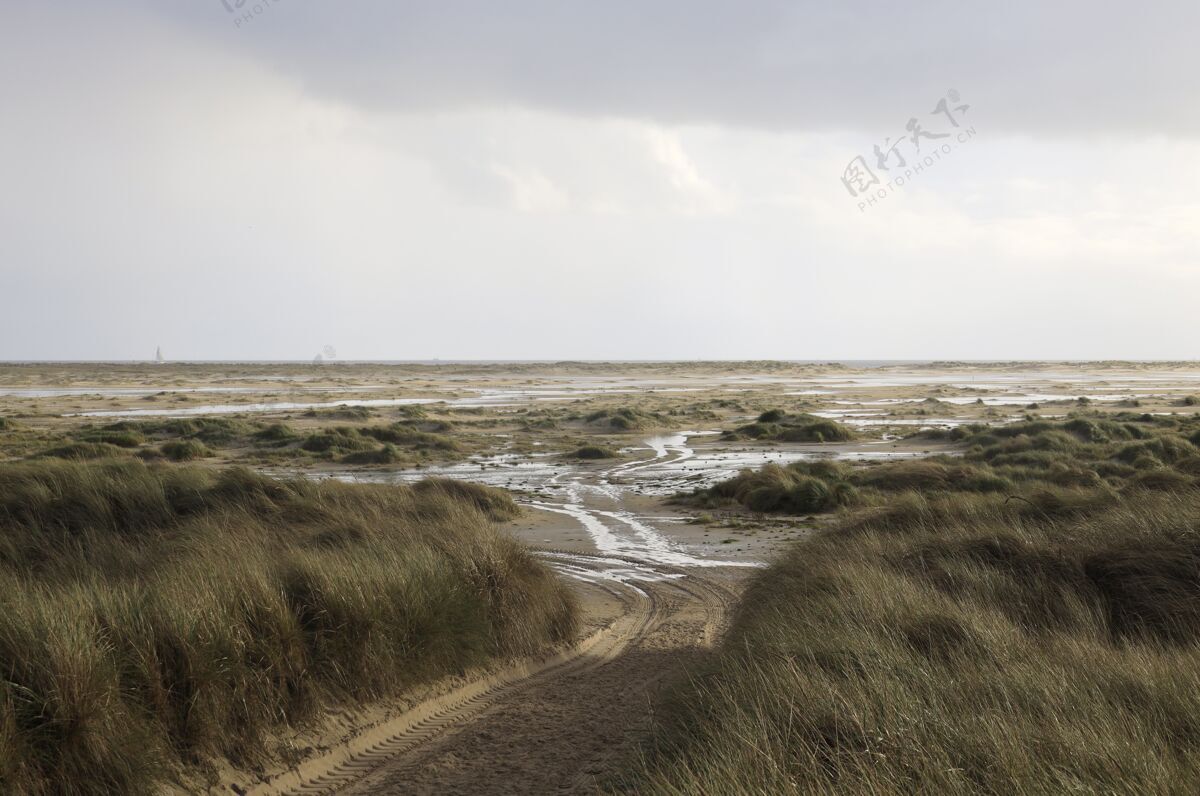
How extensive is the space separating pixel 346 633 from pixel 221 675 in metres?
1.34

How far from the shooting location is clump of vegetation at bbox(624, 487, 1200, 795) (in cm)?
430

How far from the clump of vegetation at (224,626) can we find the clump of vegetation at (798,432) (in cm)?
3122

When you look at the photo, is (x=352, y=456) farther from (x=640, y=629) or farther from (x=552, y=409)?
(x=552, y=409)

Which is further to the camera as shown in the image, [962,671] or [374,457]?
[374,457]

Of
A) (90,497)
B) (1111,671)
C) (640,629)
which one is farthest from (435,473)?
(1111,671)

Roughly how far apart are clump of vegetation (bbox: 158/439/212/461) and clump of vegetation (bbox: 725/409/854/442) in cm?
2401

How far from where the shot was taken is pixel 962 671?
18.7 ft

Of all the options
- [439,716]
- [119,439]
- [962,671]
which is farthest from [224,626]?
[119,439]

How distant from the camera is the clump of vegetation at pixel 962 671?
430cm

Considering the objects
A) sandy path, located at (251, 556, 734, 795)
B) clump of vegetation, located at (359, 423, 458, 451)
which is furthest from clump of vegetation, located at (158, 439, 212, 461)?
sandy path, located at (251, 556, 734, 795)

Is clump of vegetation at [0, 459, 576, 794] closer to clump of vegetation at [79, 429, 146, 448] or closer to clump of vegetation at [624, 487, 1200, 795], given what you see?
clump of vegetation at [624, 487, 1200, 795]

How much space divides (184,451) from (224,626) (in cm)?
3061

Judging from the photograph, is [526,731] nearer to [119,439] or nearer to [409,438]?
[409,438]

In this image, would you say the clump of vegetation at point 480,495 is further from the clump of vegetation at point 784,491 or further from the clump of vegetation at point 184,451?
the clump of vegetation at point 184,451
